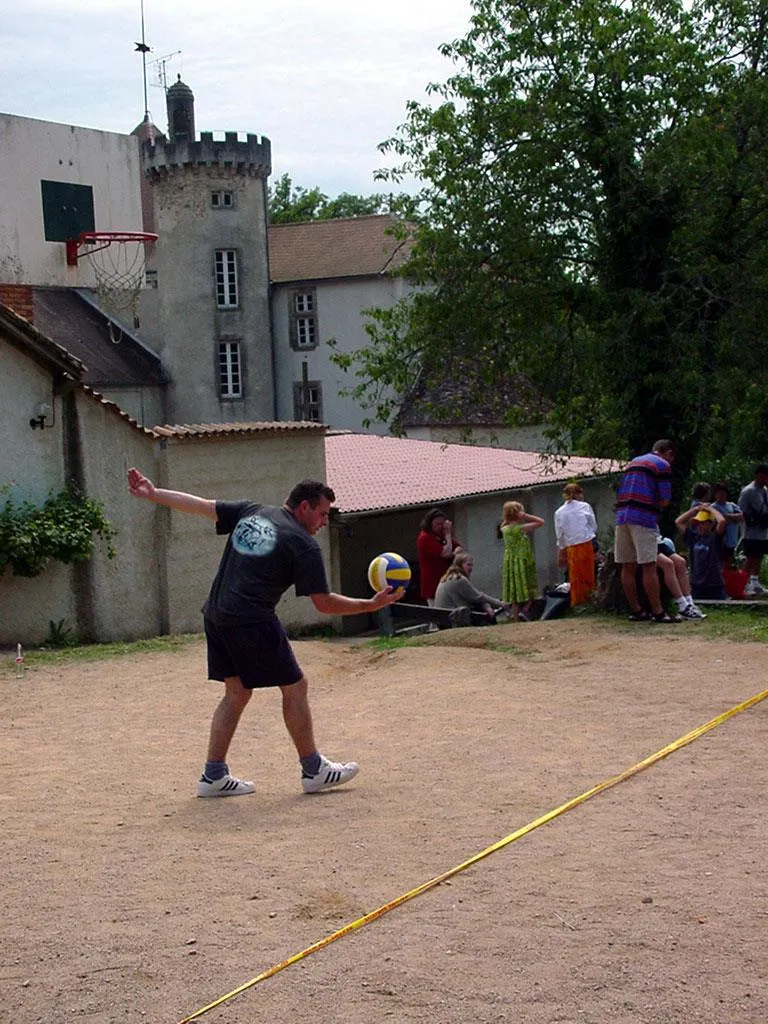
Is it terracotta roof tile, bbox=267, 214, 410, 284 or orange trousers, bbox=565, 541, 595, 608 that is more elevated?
terracotta roof tile, bbox=267, 214, 410, 284

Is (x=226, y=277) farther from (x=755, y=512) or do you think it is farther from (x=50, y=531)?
Answer: (x=755, y=512)

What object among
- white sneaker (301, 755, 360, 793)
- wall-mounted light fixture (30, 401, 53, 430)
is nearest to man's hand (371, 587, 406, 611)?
white sneaker (301, 755, 360, 793)

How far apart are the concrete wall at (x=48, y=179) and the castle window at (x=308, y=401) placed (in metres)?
10.6

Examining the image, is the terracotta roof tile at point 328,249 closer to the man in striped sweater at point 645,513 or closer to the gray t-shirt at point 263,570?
the man in striped sweater at point 645,513

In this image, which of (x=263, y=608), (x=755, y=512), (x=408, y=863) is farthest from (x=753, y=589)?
(x=408, y=863)

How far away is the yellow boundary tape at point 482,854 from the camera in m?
5.05

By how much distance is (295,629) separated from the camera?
19938 mm

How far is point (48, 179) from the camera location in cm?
4388

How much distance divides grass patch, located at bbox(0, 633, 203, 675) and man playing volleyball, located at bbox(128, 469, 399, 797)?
6687mm

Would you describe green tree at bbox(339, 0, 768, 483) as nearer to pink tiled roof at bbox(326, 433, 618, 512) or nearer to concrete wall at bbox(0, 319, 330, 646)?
pink tiled roof at bbox(326, 433, 618, 512)

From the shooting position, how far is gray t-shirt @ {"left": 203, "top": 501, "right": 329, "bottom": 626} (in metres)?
7.71

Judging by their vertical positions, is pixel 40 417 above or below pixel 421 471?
above

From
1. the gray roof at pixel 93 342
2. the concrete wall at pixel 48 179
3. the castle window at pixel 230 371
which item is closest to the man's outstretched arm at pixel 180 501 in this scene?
the concrete wall at pixel 48 179

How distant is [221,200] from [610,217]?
3422cm
